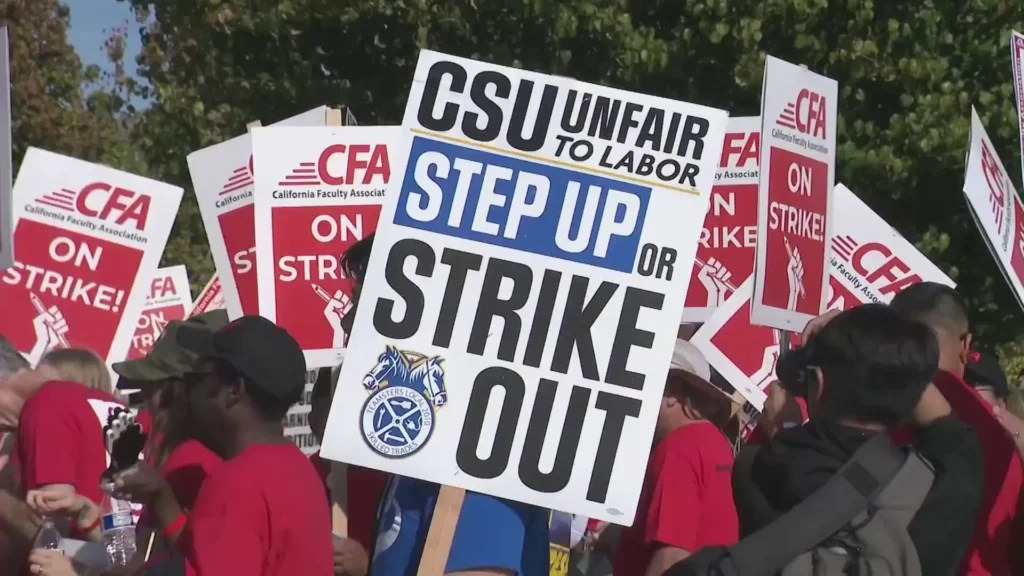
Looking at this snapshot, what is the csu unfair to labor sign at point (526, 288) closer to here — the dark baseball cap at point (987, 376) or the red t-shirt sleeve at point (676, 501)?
the red t-shirt sleeve at point (676, 501)

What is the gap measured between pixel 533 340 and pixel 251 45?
33.7 feet

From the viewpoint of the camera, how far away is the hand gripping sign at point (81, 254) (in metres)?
7.18

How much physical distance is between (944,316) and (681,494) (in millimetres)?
911

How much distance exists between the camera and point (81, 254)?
7.25 meters

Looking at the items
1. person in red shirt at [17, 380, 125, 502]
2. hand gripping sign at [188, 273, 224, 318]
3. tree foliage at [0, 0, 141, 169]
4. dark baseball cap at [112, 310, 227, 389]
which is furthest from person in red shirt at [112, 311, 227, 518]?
tree foliage at [0, 0, 141, 169]

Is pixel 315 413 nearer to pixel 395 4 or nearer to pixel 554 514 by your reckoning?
pixel 554 514

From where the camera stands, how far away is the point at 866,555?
Result: 322 centimetres

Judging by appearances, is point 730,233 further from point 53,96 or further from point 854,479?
point 53,96

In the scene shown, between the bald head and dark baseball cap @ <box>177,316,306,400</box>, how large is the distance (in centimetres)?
174

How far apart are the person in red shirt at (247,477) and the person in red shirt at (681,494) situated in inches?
38.1

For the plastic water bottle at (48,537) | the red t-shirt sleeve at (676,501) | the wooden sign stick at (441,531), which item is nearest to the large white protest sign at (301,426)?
the plastic water bottle at (48,537)

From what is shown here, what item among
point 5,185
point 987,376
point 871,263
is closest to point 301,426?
point 871,263

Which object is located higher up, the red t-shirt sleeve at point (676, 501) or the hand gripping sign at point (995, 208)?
the hand gripping sign at point (995, 208)

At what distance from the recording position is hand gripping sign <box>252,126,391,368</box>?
233 inches
